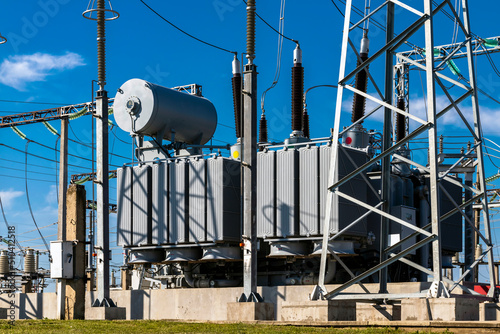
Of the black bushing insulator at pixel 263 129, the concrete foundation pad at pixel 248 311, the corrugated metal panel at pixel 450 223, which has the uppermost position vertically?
the black bushing insulator at pixel 263 129

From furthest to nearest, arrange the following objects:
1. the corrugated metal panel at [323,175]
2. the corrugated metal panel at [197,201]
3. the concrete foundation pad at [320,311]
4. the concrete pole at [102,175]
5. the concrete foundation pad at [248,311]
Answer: the corrugated metal panel at [197,201]
the concrete pole at [102,175]
the corrugated metal panel at [323,175]
the concrete foundation pad at [248,311]
the concrete foundation pad at [320,311]

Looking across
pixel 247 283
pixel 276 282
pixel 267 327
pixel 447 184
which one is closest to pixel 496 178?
pixel 447 184

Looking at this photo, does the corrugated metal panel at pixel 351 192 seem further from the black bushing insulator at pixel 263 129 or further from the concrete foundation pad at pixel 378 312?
the black bushing insulator at pixel 263 129

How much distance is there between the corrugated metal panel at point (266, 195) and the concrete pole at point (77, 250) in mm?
5755

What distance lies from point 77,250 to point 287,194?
7.16 metres

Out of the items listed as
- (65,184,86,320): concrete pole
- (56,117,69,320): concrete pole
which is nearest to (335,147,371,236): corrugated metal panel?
(65,184,86,320): concrete pole

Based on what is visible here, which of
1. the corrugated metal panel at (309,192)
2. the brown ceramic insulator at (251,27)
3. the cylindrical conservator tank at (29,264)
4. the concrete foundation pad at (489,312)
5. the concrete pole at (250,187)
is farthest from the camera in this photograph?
the cylindrical conservator tank at (29,264)

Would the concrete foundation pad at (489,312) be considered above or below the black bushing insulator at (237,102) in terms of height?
below

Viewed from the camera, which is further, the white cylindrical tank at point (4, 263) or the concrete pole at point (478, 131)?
the white cylindrical tank at point (4, 263)

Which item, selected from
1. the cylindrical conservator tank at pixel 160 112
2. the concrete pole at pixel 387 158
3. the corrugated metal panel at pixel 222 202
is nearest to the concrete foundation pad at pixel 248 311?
the concrete pole at pixel 387 158

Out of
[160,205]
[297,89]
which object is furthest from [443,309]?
[160,205]

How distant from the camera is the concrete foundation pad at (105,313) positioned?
24022 mm

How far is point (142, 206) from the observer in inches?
1053

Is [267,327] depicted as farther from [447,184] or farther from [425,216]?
A: [447,184]
